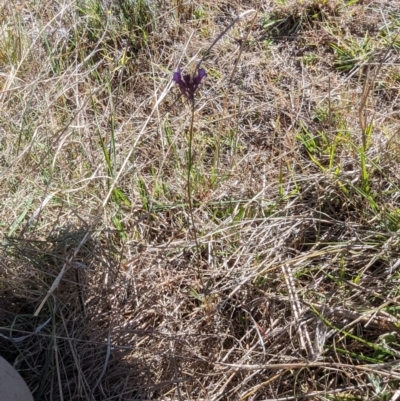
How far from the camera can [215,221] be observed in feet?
5.57

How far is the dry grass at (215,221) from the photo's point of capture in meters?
1.41

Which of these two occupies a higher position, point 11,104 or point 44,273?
point 11,104

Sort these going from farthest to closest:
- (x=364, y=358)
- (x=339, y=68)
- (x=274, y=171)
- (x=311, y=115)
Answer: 1. (x=339, y=68)
2. (x=311, y=115)
3. (x=274, y=171)
4. (x=364, y=358)

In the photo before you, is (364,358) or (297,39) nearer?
(364,358)

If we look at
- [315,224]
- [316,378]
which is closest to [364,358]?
[316,378]

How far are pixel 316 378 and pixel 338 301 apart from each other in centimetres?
21

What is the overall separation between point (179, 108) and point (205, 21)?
1.73 ft

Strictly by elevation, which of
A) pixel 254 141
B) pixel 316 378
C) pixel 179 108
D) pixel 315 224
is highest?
pixel 179 108

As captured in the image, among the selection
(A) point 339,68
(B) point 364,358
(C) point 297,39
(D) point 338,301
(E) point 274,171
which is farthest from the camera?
(C) point 297,39

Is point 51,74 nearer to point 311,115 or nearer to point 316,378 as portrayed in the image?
point 311,115

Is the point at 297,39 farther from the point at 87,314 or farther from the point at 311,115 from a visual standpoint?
the point at 87,314

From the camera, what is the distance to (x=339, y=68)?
6.77ft

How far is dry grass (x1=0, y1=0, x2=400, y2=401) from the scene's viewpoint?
1414mm

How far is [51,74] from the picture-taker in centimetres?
219
